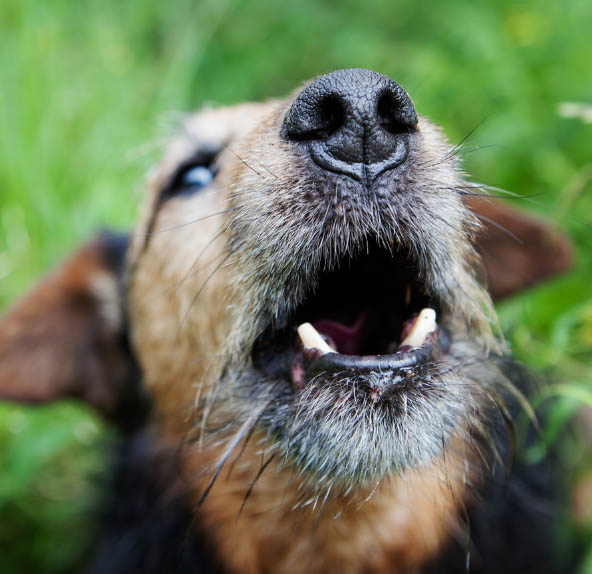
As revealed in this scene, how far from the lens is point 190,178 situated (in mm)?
2947

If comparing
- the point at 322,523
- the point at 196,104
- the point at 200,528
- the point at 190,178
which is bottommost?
the point at 200,528

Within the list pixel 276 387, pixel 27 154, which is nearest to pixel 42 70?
pixel 27 154

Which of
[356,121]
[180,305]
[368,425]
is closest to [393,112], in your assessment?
[356,121]

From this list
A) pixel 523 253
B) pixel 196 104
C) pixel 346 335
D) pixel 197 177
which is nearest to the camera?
pixel 346 335

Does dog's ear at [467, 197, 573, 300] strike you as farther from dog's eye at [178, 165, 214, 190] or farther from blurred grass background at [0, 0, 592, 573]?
dog's eye at [178, 165, 214, 190]

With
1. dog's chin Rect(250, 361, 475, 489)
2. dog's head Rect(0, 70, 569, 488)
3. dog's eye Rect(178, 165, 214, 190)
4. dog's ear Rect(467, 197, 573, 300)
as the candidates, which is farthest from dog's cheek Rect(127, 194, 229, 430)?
dog's ear Rect(467, 197, 573, 300)

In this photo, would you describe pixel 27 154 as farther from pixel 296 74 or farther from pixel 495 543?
pixel 495 543

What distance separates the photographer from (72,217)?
5.19 m

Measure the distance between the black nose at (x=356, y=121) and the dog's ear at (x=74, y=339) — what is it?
6.11 feet

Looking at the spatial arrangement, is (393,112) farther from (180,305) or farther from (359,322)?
(180,305)

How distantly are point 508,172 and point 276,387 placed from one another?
330 centimetres

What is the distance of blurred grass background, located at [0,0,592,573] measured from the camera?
3.60m

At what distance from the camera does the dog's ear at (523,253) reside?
3.00 m

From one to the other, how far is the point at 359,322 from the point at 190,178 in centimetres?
123
